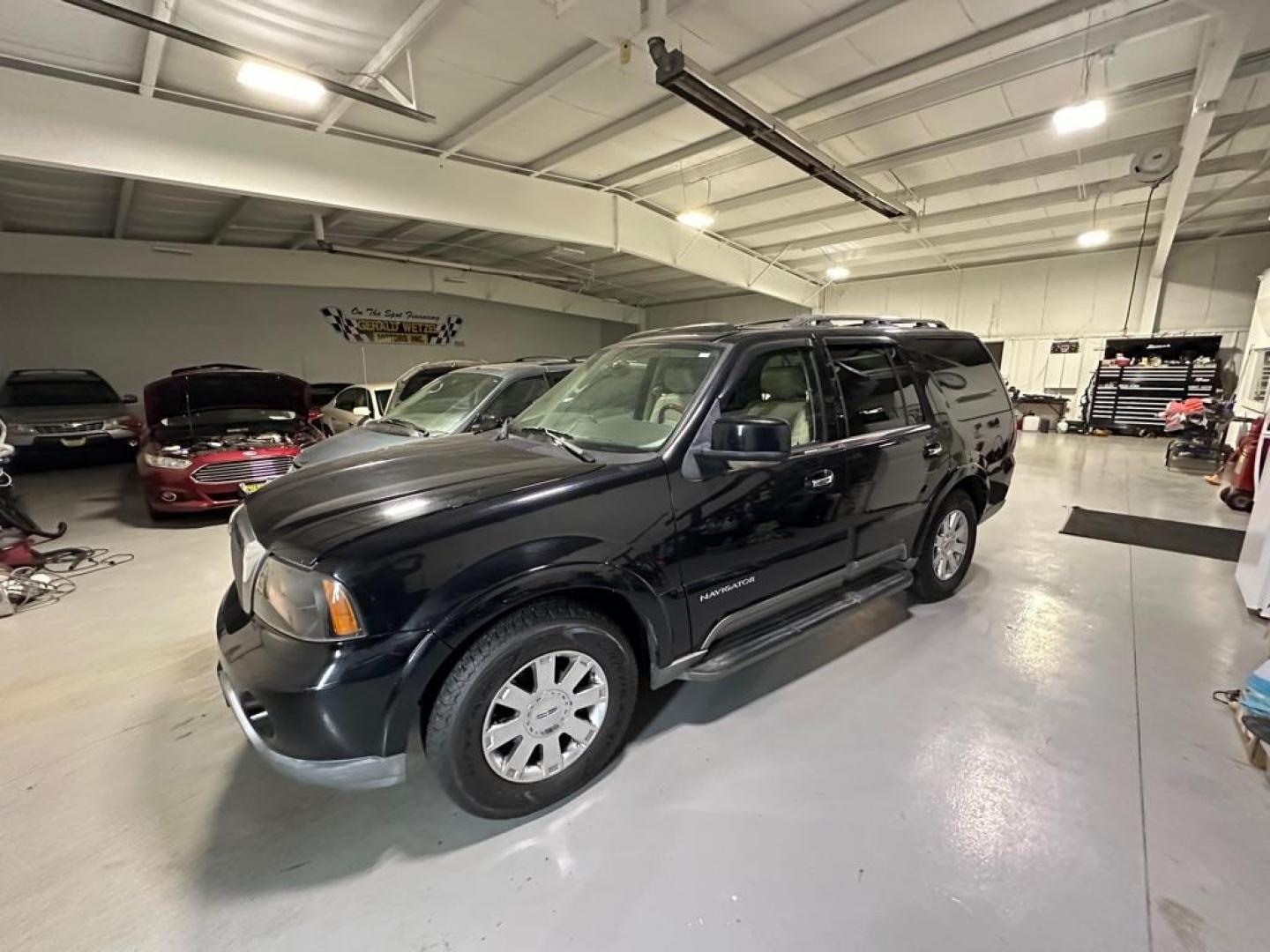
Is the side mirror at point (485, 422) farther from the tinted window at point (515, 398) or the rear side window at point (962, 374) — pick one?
the rear side window at point (962, 374)

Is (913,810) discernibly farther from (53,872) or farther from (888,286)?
(888,286)

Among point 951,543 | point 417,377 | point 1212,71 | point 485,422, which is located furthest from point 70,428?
point 1212,71

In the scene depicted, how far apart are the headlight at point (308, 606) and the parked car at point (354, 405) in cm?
605

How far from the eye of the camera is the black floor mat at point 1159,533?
4.33m

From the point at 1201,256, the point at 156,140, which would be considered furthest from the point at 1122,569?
the point at 1201,256

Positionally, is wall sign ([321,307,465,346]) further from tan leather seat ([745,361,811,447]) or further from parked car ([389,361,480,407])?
tan leather seat ([745,361,811,447])

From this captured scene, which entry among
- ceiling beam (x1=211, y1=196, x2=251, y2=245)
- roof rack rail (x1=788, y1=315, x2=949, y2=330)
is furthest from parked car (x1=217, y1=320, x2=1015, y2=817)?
ceiling beam (x1=211, y1=196, x2=251, y2=245)

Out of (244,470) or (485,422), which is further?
(244,470)

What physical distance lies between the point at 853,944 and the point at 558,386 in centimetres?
241

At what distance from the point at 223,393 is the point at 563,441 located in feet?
17.2

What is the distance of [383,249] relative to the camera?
11.4 m

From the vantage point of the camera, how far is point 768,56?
441 cm

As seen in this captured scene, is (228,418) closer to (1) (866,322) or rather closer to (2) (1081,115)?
(1) (866,322)

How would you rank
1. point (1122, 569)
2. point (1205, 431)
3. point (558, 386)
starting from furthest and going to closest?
point (1205, 431) < point (1122, 569) < point (558, 386)
